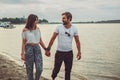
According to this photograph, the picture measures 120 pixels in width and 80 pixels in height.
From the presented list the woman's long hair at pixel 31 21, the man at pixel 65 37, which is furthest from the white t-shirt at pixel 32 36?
the man at pixel 65 37

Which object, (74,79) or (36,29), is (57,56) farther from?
(74,79)

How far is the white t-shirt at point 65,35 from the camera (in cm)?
1011

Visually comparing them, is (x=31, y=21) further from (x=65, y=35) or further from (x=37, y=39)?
(x=65, y=35)

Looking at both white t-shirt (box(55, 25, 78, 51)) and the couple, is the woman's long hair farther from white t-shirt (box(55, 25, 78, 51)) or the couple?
white t-shirt (box(55, 25, 78, 51))

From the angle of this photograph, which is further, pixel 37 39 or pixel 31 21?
pixel 37 39

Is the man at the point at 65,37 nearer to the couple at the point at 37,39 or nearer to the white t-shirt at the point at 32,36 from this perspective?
the couple at the point at 37,39

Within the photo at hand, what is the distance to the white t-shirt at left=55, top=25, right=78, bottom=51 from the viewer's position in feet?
33.2

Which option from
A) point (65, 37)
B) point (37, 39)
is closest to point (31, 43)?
point (37, 39)

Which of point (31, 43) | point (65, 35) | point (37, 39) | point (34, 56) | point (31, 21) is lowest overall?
point (34, 56)

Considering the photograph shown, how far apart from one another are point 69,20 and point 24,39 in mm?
1300

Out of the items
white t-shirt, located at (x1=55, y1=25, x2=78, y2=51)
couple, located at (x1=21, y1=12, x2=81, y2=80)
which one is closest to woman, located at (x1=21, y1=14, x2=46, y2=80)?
couple, located at (x1=21, y1=12, x2=81, y2=80)

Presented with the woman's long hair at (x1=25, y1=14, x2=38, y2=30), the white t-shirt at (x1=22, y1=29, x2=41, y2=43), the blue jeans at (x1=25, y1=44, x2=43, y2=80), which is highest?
the woman's long hair at (x1=25, y1=14, x2=38, y2=30)

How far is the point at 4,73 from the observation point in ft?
48.5

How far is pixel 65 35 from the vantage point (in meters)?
10.1
